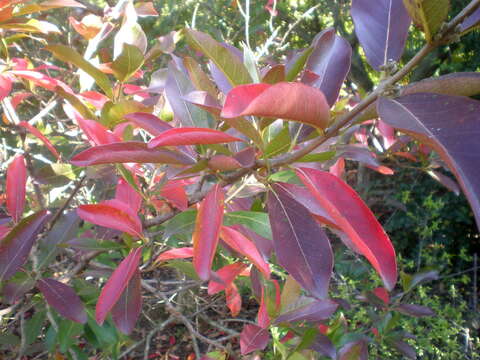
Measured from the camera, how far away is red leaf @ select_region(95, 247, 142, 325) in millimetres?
844

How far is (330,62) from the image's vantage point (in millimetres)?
759

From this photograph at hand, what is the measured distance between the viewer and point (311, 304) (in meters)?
1.19

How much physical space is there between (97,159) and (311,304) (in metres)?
0.80

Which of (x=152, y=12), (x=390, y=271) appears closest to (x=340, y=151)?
(x=390, y=271)

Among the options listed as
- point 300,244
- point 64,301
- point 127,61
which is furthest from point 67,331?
point 300,244

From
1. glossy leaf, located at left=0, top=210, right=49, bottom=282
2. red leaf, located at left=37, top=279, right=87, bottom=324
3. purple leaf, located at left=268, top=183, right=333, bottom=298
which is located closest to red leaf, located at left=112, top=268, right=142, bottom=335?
red leaf, located at left=37, top=279, right=87, bottom=324

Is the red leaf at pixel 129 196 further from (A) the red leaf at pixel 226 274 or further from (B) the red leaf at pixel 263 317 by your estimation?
(B) the red leaf at pixel 263 317

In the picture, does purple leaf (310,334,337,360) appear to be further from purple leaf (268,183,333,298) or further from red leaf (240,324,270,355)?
purple leaf (268,183,333,298)

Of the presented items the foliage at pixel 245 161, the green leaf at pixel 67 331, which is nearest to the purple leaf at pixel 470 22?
the foliage at pixel 245 161

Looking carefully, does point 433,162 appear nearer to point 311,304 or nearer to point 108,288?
point 311,304

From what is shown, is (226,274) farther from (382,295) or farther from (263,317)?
(382,295)

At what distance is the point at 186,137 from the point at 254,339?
0.76 m

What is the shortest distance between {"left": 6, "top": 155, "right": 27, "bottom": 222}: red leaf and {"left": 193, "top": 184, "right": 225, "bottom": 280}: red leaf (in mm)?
623

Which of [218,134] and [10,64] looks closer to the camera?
[218,134]
